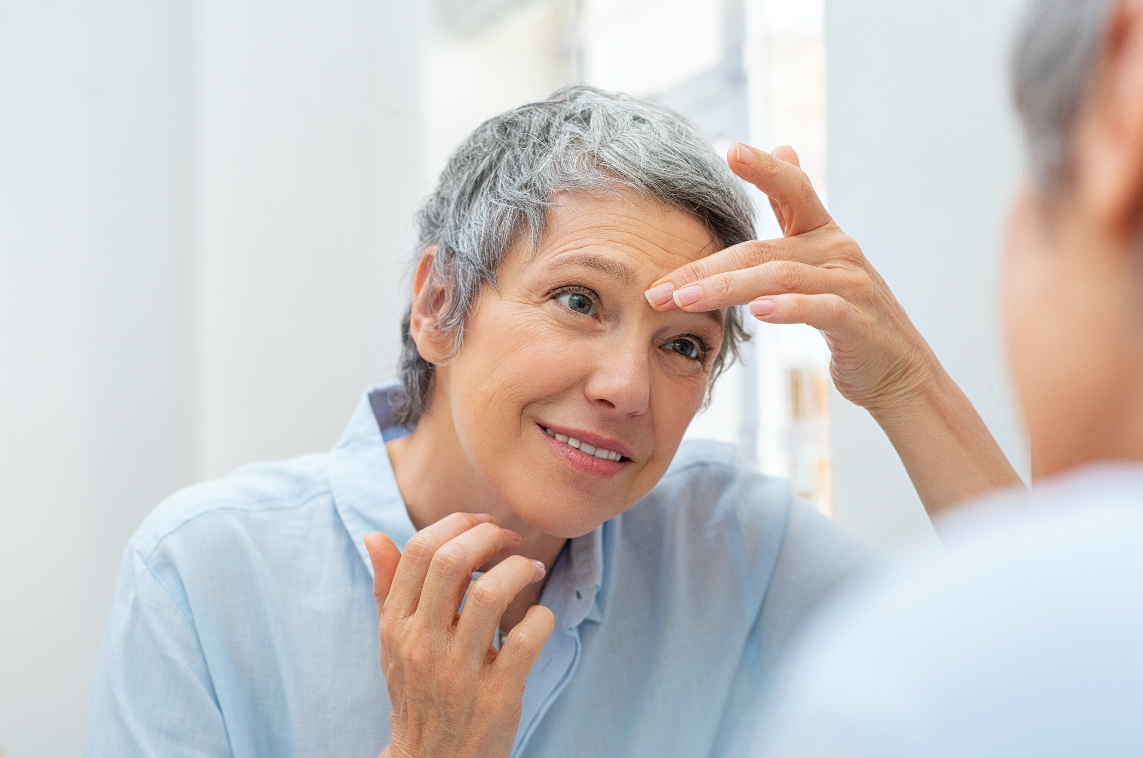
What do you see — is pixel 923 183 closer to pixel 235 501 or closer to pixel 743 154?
pixel 743 154

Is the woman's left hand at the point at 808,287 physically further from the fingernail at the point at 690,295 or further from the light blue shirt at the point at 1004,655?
the light blue shirt at the point at 1004,655

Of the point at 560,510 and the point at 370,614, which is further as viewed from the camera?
the point at 370,614

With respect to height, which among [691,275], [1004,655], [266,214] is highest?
[266,214]

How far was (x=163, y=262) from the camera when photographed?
205cm

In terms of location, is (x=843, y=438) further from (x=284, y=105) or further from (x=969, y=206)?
(x=284, y=105)

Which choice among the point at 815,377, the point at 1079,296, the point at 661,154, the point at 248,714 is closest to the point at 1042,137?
the point at 1079,296

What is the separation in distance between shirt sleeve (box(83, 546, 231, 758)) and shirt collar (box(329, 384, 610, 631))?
238mm

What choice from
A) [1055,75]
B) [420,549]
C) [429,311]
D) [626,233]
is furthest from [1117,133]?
[429,311]

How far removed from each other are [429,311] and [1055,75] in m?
0.92

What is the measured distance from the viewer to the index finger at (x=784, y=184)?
3.24ft

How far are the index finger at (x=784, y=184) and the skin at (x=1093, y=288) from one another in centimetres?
54

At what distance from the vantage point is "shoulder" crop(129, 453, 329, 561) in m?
1.14

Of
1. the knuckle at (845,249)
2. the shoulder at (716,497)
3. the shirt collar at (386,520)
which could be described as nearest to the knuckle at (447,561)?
the shirt collar at (386,520)

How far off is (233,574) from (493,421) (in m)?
0.39
